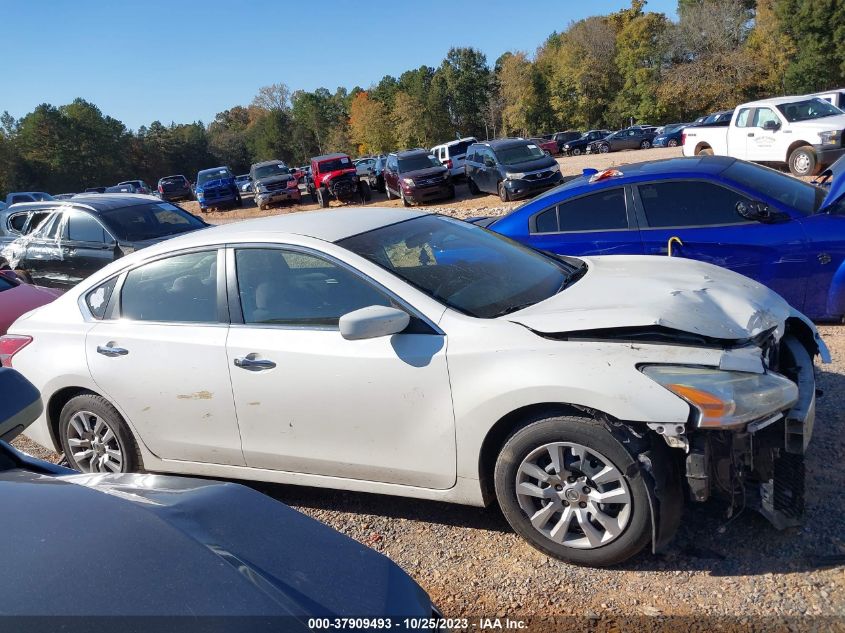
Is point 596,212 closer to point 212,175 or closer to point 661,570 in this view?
point 661,570

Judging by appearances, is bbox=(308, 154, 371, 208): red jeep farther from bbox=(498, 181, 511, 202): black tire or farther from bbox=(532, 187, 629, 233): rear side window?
bbox=(532, 187, 629, 233): rear side window

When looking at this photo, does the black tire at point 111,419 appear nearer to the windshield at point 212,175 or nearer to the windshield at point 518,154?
the windshield at point 518,154

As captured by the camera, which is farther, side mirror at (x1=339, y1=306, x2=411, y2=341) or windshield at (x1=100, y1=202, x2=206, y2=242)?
windshield at (x1=100, y1=202, x2=206, y2=242)

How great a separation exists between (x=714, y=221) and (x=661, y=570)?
12.3ft

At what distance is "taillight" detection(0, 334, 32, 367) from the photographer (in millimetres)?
4375

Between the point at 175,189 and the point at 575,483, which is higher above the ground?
the point at 175,189

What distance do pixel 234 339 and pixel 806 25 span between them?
57.4 meters

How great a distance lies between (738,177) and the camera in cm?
587

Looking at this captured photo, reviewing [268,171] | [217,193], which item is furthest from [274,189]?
[217,193]

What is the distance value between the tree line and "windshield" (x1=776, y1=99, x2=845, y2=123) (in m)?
38.7

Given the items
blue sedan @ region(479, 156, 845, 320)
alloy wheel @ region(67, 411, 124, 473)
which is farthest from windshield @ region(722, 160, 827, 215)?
alloy wheel @ region(67, 411, 124, 473)

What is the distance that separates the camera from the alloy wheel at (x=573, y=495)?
2.84 meters

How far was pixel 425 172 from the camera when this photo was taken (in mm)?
21375

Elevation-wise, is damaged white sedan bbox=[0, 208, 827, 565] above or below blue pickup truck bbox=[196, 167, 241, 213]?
below
